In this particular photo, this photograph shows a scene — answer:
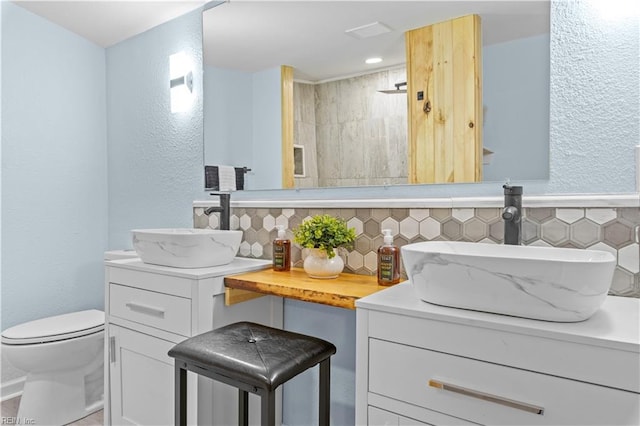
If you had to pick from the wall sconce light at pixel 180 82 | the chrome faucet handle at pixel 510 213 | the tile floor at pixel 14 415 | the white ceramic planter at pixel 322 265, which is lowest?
the tile floor at pixel 14 415

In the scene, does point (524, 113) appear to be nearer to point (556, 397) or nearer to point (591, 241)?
point (591, 241)

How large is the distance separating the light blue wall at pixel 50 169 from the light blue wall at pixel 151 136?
116 millimetres

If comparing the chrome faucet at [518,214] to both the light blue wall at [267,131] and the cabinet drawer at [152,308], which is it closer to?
the light blue wall at [267,131]

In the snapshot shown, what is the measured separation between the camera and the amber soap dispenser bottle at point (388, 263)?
139cm

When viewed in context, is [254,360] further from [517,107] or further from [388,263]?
[517,107]

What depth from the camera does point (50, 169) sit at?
8.26 feet

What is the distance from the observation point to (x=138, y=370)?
171cm

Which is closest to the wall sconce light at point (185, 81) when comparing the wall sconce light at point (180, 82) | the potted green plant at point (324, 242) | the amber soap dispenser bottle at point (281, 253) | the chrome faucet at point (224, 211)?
the wall sconce light at point (180, 82)

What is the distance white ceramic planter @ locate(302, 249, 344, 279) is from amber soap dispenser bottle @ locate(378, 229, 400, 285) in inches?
7.1

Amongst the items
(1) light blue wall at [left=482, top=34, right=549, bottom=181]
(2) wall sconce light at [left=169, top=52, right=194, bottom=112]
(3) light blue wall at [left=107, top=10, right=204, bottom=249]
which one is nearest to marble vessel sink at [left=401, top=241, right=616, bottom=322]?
(1) light blue wall at [left=482, top=34, right=549, bottom=181]

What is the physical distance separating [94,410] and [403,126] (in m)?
2.12

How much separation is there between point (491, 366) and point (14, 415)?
2.39 m

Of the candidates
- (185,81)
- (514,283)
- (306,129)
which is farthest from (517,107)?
(185,81)

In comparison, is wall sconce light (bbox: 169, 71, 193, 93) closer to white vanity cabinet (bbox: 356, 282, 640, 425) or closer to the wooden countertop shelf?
the wooden countertop shelf
